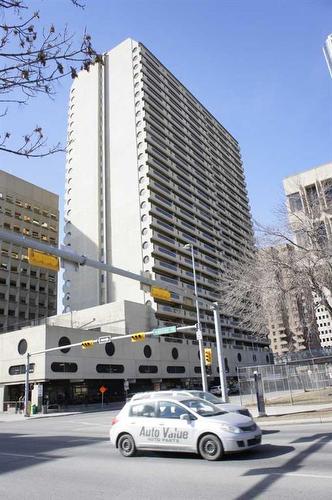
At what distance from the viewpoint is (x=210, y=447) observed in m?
9.58

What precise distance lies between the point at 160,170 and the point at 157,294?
6547cm

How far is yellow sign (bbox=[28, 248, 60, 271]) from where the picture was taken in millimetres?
10982

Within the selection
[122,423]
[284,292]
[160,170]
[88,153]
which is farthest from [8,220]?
[122,423]

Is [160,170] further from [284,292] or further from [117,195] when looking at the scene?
[284,292]

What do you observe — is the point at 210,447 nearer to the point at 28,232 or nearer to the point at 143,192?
the point at 143,192

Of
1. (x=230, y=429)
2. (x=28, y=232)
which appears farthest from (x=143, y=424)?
(x=28, y=232)

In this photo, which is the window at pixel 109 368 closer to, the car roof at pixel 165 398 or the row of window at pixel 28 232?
the car roof at pixel 165 398

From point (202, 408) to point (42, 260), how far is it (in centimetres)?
556

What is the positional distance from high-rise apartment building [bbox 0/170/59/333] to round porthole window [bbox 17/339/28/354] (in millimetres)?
29202

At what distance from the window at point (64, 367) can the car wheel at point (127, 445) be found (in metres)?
38.4

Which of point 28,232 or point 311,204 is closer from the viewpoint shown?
point 311,204

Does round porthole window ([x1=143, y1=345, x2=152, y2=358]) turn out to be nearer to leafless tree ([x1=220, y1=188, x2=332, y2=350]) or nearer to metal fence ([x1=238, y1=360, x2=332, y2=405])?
metal fence ([x1=238, y1=360, x2=332, y2=405])

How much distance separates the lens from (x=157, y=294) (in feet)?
54.0

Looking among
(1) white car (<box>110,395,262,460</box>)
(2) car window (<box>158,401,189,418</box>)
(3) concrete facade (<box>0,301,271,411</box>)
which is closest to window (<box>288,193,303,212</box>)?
(1) white car (<box>110,395,262,460</box>)
